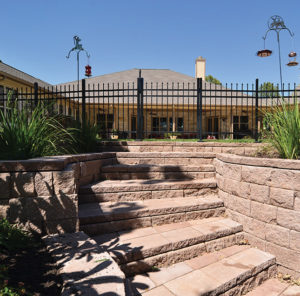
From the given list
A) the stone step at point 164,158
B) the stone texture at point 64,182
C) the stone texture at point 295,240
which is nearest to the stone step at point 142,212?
the stone texture at point 64,182

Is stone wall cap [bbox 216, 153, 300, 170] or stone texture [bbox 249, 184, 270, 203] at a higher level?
stone wall cap [bbox 216, 153, 300, 170]

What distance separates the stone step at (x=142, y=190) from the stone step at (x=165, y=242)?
67cm

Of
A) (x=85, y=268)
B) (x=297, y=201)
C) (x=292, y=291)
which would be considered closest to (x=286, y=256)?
(x=292, y=291)

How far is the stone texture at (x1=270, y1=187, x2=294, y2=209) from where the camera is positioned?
289cm

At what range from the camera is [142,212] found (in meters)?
3.13

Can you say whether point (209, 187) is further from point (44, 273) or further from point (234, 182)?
point (44, 273)

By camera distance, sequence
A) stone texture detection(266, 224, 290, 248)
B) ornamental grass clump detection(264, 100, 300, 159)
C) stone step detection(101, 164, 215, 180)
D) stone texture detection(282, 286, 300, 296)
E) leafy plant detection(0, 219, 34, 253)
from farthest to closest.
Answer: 1. stone step detection(101, 164, 215, 180)
2. ornamental grass clump detection(264, 100, 300, 159)
3. stone texture detection(266, 224, 290, 248)
4. stone texture detection(282, 286, 300, 296)
5. leafy plant detection(0, 219, 34, 253)

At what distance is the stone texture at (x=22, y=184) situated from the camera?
7.91ft

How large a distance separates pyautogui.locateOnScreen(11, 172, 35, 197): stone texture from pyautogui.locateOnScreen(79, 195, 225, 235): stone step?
2.55 feet

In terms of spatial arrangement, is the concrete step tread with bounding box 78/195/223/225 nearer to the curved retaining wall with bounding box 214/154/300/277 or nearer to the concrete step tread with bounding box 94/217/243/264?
the concrete step tread with bounding box 94/217/243/264

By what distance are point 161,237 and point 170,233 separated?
180mm

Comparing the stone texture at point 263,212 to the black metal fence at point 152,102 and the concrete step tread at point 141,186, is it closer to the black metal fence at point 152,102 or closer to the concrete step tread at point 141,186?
the concrete step tread at point 141,186

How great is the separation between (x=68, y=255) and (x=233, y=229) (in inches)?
97.2

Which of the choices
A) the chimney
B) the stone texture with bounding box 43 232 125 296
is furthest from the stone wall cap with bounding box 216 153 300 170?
the chimney
